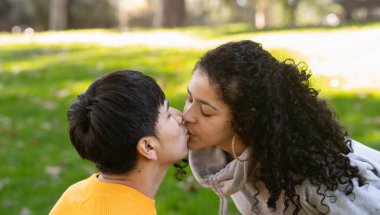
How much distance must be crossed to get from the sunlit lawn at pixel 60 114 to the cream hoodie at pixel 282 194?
1.58 metres

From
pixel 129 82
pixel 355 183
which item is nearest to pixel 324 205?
pixel 355 183

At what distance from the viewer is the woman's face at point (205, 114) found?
6.52 feet

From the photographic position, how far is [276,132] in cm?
195

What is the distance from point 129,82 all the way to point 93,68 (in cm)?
594

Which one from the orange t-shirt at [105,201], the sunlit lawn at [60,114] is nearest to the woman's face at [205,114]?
the orange t-shirt at [105,201]

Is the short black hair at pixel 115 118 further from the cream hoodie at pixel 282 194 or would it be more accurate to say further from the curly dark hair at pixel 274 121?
the cream hoodie at pixel 282 194

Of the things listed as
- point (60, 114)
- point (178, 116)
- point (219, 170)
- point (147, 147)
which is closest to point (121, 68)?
point (60, 114)

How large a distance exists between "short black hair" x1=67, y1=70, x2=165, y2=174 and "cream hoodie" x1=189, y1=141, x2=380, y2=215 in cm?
41

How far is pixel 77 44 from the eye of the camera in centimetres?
1002

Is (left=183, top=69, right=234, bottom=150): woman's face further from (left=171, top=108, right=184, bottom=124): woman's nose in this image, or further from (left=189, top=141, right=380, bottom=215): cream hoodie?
(left=189, top=141, right=380, bottom=215): cream hoodie

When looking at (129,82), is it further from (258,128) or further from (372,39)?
(372,39)

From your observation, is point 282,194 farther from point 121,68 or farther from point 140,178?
point 121,68

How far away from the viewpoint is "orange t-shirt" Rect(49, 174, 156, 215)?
70.6 inches

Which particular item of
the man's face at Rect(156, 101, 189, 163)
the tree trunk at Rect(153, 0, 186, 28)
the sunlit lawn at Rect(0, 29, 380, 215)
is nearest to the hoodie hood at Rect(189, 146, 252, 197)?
the man's face at Rect(156, 101, 189, 163)
